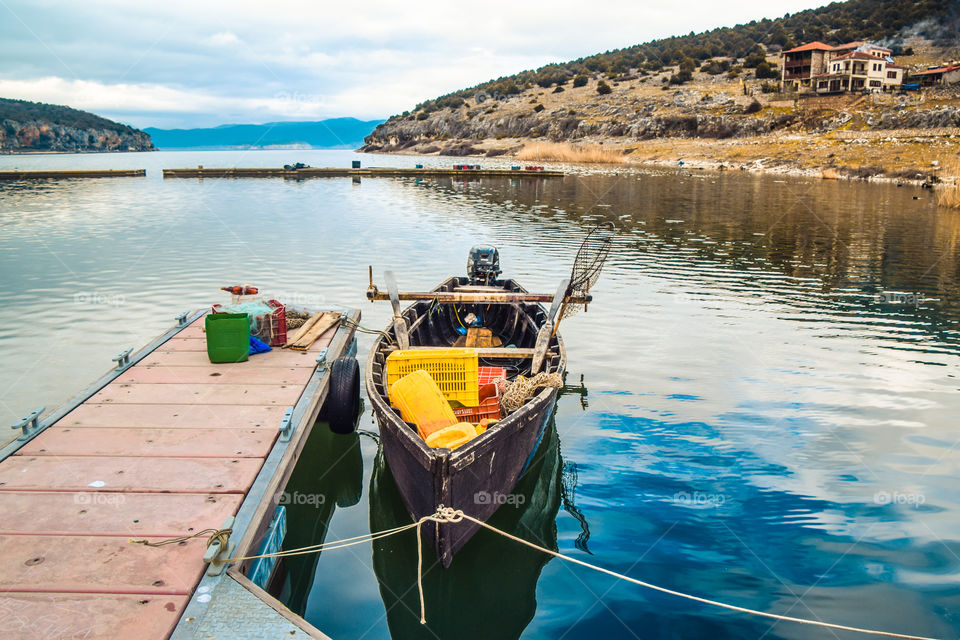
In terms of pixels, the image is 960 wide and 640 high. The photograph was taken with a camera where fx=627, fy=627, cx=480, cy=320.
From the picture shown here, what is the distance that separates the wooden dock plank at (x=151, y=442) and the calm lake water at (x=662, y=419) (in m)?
1.47

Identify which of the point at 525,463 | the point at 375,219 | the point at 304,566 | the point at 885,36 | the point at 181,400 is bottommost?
the point at 304,566

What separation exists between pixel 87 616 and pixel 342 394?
575 cm

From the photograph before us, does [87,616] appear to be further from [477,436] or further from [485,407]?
[485,407]

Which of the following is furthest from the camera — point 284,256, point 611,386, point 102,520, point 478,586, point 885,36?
point 885,36

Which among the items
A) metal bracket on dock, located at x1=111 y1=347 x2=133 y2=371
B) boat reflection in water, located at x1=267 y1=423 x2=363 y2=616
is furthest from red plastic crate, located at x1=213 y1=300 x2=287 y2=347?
boat reflection in water, located at x1=267 y1=423 x2=363 y2=616

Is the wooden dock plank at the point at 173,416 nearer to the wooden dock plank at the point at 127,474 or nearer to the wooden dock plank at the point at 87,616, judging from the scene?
the wooden dock plank at the point at 127,474

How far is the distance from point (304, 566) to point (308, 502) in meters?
1.64

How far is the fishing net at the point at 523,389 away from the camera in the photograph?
Result: 8758 mm

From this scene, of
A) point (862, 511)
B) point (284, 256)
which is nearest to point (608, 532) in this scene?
point (862, 511)

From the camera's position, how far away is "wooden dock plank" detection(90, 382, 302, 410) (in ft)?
30.3

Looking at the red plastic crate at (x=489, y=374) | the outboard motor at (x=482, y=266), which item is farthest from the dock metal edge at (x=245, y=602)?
the outboard motor at (x=482, y=266)

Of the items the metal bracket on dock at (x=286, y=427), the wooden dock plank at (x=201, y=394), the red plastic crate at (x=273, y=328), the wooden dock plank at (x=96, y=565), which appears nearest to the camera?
the wooden dock plank at (x=96, y=565)

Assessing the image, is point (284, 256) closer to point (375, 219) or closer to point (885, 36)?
point (375, 219)

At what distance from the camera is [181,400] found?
9.29 meters
